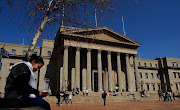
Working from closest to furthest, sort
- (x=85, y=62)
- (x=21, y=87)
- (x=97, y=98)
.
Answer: (x=21, y=87), (x=97, y=98), (x=85, y=62)

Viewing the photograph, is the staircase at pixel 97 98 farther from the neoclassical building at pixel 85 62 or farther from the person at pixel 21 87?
the person at pixel 21 87

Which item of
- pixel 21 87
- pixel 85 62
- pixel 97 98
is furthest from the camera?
pixel 85 62

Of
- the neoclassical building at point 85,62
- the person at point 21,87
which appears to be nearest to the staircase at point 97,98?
the neoclassical building at point 85,62

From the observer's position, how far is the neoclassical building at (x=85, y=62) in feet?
103

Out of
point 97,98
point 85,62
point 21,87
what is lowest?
point 97,98

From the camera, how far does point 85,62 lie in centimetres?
3681

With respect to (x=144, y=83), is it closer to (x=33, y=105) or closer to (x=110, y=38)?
(x=110, y=38)

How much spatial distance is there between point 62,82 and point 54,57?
12060 millimetres

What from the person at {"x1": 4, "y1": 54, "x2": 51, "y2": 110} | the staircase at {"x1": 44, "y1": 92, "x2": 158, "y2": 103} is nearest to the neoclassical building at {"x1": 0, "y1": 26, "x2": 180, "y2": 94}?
the staircase at {"x1": 44, "y1": 92, "x2": 158, "y2": 103}

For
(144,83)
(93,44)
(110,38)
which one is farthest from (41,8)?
(144,83)

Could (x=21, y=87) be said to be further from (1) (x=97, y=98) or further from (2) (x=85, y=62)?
(2) (x=85, y=62)

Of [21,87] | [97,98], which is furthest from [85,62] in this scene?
[21,87]

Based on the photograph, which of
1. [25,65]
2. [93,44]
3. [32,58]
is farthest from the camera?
[93,44]

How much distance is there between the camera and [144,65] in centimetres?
5703
